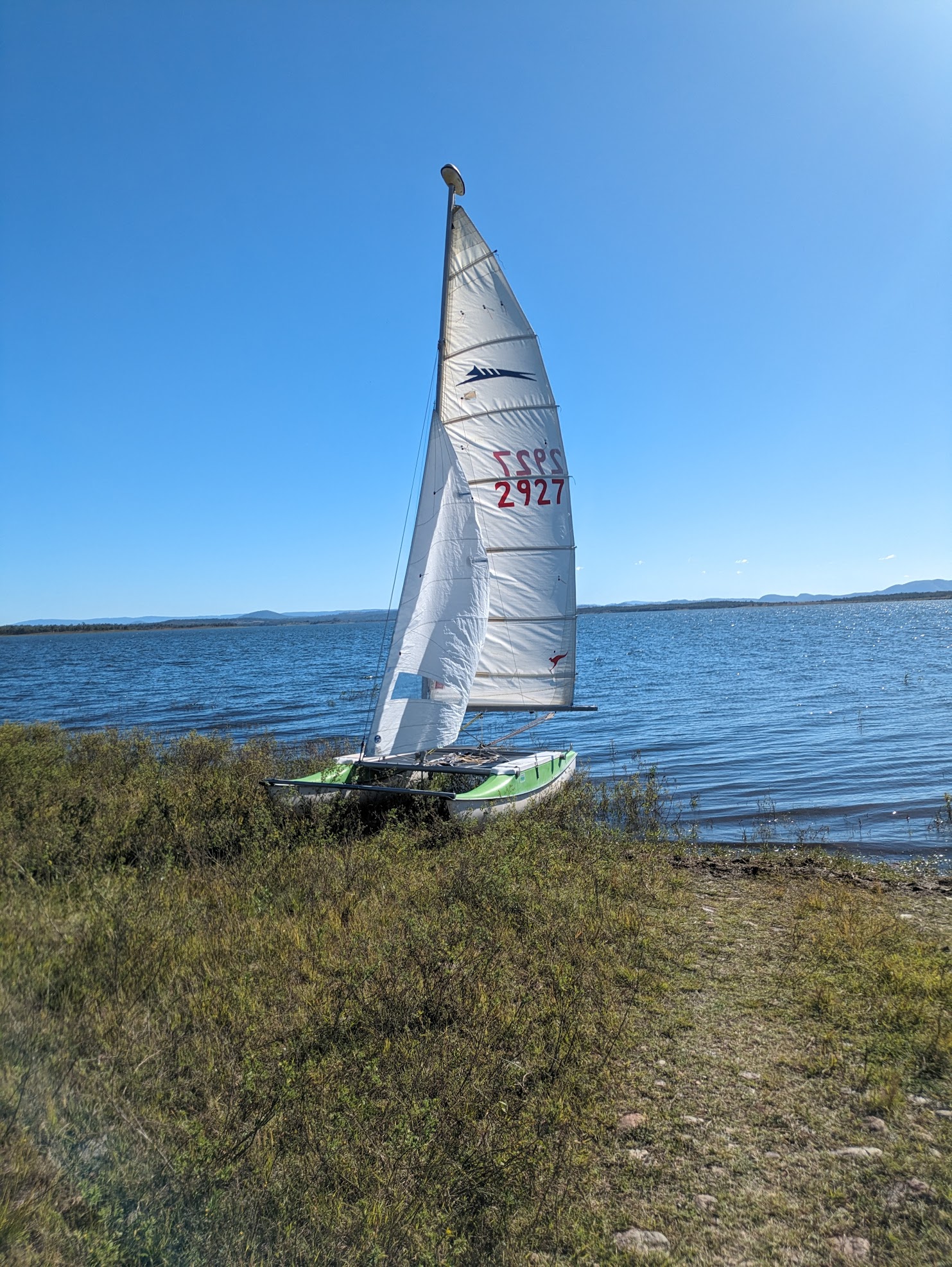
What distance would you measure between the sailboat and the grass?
2.81 meters

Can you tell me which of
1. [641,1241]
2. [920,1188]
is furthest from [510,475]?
[641,1241]

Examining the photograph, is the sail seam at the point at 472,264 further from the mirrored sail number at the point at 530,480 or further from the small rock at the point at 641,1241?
the small rock at the point at 641,1241

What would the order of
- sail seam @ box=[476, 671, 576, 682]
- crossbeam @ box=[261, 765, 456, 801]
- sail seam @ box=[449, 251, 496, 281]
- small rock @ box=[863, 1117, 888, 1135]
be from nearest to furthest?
small rock @ box=[863, 1117, 888, 1135], crossbeam @ box=[261, 765, 456, 801], sail seam @ box=[449, 251, 496, 281], sail seam @ box=[476, 671, 576, 682]

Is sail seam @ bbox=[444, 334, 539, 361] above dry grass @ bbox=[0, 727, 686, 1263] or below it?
above

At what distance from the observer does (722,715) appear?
25.9 m

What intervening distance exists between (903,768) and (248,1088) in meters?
17.1

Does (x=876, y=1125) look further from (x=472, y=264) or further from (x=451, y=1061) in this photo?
(x=472, y=264)

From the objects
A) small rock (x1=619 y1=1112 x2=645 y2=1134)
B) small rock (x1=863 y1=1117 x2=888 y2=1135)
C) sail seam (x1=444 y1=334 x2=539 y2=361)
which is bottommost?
small rock (x1=619 y1=1112 x2=645 y2=1134)

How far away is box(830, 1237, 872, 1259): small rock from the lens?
11.3ft

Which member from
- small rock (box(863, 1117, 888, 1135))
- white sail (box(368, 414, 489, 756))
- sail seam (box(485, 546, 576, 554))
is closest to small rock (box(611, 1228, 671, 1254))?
small rock (box(863, 1117, 888, 1135))

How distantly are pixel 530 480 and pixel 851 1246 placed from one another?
12741 millimetres

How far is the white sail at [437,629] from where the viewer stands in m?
11.6

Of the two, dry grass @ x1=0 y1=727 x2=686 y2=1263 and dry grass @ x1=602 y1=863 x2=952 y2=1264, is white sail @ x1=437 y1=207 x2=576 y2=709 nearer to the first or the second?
dry grass @ x1=0 y1=727 x2=686 y2=1263

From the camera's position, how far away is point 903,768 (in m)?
17.0
